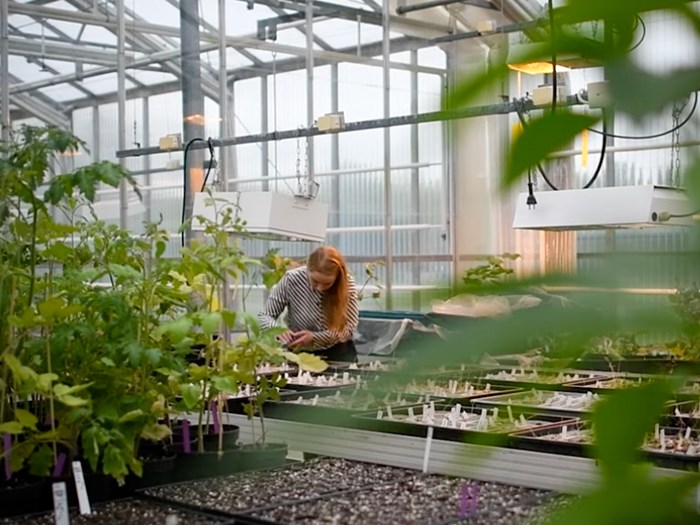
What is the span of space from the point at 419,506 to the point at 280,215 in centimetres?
331

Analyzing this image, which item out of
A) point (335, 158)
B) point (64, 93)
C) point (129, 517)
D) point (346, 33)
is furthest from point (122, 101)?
point (129, 517)

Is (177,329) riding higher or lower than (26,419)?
higher

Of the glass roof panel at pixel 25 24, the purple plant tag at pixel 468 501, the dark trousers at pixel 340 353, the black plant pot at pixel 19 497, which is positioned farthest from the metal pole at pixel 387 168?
the purple plant tag at pixel 468 501

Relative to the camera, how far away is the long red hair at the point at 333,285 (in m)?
5.84

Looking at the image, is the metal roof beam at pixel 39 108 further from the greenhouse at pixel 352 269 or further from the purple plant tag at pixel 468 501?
the purple plant tag at pixel 468 501

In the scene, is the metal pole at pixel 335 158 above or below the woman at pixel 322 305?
above

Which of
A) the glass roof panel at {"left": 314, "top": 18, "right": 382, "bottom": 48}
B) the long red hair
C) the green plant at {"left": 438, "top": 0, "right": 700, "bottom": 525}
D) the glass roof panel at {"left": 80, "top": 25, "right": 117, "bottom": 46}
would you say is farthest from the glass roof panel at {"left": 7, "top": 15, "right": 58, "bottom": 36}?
the green plant at {"left": 438, "top": 0, "right": 700, "bottom": 525}

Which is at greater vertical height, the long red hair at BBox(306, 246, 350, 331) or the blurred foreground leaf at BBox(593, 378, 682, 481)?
the blurred foreground leaf at BBox(593, 378, 682, 481)

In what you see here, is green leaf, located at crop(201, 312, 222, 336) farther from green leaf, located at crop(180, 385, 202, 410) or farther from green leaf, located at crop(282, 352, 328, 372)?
green leaf, located at crop(282, 352, 328, 372)

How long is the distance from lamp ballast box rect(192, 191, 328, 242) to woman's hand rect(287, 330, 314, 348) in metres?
0.50

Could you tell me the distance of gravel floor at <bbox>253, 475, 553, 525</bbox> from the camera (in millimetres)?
2160

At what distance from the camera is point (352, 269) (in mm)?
9438

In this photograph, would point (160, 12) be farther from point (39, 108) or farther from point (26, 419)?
point (26, 419)

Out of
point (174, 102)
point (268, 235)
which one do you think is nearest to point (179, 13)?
point (174, 102)
